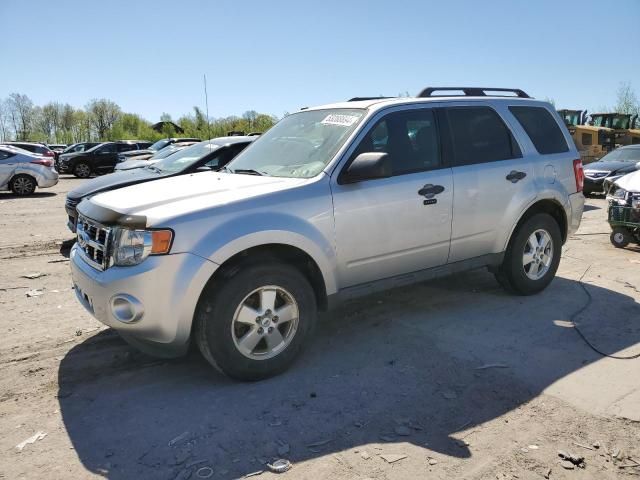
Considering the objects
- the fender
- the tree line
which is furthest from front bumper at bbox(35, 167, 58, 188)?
the tree line

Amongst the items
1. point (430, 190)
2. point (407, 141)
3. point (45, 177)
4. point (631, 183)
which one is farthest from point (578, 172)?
point (45, 177)

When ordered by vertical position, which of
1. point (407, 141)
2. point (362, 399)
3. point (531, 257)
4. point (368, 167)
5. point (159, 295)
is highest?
point (407, 141)

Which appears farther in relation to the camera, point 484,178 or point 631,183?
point 631,183

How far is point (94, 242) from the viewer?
3.61 metres

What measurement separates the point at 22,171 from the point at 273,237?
15331mm

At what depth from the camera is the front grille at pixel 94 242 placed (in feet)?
11.3

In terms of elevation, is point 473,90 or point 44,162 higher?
point 473,90

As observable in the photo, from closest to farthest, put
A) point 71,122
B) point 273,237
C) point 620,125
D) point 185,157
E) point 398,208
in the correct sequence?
point 273,237
point 398,208
point 185,157
point 620,125
point 71,122

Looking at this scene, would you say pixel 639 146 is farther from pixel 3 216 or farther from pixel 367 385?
pixel 3 216

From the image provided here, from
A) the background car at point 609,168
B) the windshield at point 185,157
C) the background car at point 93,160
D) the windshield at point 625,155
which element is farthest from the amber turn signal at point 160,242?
the background car at point 93,160

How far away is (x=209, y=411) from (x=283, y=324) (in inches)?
31.5

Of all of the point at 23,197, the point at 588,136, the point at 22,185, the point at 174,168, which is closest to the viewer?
the point at 174,168

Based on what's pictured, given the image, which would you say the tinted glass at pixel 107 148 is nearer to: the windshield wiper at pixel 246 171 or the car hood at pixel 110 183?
the car hood at pixel 110 183

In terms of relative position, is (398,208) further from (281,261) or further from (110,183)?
(110,183)
